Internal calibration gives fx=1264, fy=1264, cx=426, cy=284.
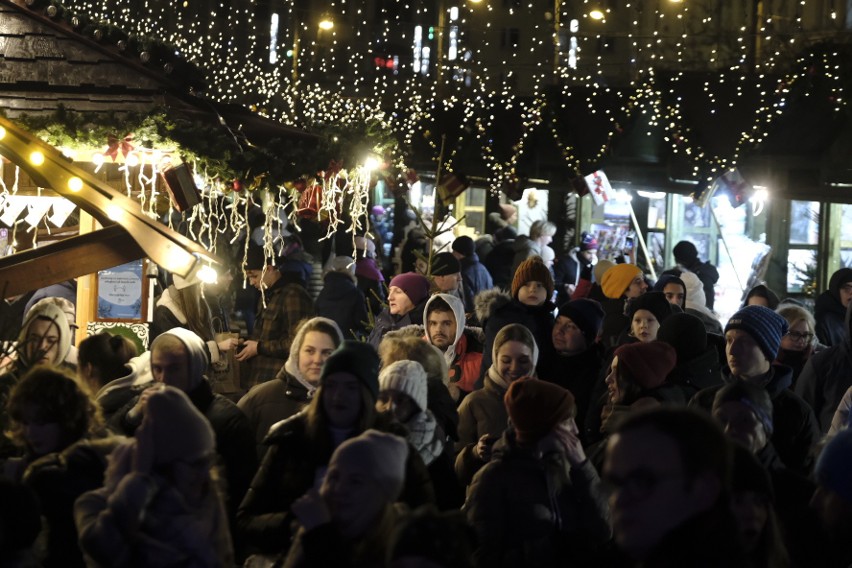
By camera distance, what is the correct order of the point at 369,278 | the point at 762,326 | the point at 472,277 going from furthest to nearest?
the point at 472,277, the point at 369,278, the point at 762,326

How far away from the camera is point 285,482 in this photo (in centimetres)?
519

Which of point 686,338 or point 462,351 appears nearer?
point 686,338

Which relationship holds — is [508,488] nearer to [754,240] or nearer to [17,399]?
[17,399]

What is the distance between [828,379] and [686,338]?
1.22 m

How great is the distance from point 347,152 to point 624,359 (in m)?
3.79

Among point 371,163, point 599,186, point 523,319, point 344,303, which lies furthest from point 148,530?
point 599,186

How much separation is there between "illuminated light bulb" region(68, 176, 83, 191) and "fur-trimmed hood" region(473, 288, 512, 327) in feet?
12.5

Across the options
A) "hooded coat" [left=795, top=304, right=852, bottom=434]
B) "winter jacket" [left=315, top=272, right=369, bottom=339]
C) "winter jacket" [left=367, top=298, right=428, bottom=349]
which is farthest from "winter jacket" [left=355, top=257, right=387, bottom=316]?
"hooded coat" [left=795, top=304, right=852, bottom=434]

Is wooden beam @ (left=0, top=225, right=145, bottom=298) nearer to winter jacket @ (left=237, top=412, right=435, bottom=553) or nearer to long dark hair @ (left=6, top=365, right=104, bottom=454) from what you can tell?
long dark hair @ (left=6, top=365, right=104, bottom=454)

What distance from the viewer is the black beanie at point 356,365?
5.52 metres

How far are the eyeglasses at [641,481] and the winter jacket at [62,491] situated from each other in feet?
8.44

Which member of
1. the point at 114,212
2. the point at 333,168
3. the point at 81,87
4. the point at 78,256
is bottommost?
the point at 78,256

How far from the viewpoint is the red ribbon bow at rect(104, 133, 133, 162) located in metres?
8.76

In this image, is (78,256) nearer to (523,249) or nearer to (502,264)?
(523,249)
